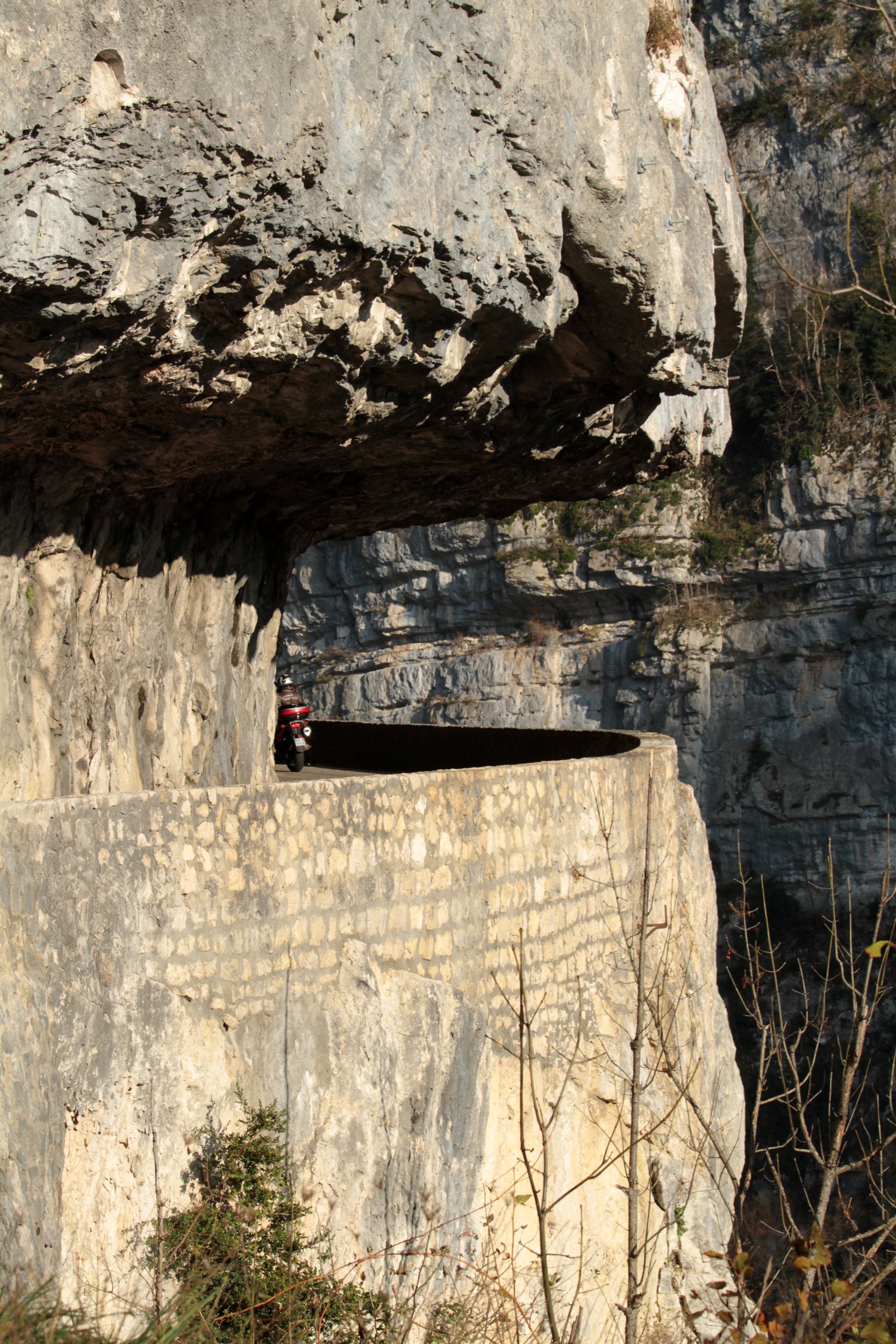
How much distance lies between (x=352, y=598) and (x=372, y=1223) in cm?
2512

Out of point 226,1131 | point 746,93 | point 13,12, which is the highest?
point 746,93

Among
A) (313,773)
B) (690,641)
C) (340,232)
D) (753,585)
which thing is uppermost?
(753,585)

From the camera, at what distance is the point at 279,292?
5.14 metres

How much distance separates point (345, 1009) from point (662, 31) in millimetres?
6081

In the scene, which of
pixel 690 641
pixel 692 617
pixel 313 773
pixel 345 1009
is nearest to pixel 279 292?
pixel 345 1009

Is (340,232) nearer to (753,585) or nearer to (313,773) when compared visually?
(313,773)

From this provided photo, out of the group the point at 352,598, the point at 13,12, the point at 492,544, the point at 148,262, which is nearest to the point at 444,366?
the point at 148,262

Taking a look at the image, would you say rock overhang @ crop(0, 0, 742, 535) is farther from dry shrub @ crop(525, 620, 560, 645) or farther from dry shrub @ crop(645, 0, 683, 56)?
dry shrub @ crop(525, 620, 560, 645)

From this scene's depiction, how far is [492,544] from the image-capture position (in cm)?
2775

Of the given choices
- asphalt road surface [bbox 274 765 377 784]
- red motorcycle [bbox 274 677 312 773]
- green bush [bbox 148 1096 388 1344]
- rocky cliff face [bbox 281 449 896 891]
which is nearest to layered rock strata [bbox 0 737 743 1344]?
green bush [bbox 148 1096 388 1344]

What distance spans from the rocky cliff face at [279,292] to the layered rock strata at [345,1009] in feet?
6.65

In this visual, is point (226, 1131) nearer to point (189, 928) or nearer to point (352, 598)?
point (189, 928)

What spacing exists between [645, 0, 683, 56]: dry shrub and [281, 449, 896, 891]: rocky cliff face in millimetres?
18105

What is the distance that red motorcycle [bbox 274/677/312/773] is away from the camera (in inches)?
468
